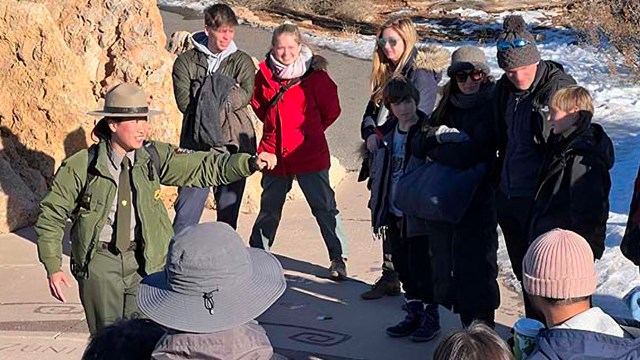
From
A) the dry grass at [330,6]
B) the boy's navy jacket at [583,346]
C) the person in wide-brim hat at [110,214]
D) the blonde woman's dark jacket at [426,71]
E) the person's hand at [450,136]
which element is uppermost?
the blonde woman's dark jacket at [426,71]

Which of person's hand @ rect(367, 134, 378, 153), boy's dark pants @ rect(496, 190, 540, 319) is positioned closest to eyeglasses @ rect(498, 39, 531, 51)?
boy's dark pants @ rect(496, 190, 540, 319)

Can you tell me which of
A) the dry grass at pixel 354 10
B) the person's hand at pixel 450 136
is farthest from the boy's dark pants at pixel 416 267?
the dry grass at pixel 354 10

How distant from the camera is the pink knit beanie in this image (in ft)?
10.2

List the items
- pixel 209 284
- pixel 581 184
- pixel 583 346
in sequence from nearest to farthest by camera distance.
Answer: pixel 209 284
pixel 583 346
pixel 581 184

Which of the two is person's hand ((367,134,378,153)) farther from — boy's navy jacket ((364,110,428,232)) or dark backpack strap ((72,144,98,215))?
dark backpack strap ((72,144,98,215))

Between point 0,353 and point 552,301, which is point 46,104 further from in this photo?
point 552,301

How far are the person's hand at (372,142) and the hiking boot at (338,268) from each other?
38.4 inches

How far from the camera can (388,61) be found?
6.01 m

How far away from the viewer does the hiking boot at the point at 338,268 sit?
6680 millimetres

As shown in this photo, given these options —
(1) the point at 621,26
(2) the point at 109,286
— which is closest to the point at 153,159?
(2) the point at 109,286

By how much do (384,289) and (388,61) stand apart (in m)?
1.40

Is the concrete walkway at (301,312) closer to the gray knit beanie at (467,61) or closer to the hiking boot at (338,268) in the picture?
the hiking boot at (338,268)

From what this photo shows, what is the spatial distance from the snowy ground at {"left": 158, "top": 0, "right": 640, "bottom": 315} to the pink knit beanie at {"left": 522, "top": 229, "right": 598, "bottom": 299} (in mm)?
2736

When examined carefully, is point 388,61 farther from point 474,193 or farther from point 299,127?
point 474,193
